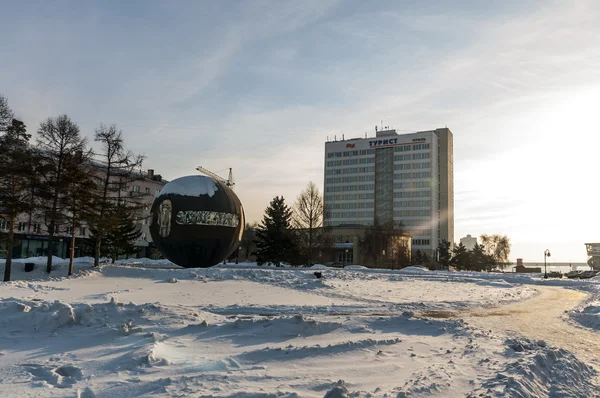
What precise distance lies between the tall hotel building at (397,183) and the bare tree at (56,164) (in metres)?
90.1

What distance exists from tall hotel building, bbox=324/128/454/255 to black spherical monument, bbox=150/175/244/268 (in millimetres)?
90778

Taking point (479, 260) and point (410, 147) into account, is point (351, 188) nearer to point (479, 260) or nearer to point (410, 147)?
point (410, 147)

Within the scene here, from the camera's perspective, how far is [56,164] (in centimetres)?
2923

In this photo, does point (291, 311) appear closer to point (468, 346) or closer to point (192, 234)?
point (468, 346)

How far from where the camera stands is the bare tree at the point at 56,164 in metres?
27.7

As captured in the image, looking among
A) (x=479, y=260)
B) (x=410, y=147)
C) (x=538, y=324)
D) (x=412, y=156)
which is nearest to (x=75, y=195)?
(x=538, y=324)

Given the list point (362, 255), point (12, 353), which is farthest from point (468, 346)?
point (362, 255)

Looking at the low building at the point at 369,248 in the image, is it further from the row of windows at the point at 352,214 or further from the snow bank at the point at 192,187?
the snow bank at the point at 192,187

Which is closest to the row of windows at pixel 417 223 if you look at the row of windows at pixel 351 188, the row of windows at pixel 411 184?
the row of windows at pixel 411 184

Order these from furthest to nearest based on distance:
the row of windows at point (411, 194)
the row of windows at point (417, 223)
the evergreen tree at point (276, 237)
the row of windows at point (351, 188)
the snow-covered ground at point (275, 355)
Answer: the row of windows at point (351, 188), the row of windows at point (411, 194), the row of windows at point (417, 223), the evergreen tree at point (276, 237), the snow-covered ground at point (275, 355)

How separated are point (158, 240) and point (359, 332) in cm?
1734

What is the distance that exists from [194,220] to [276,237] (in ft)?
87.2

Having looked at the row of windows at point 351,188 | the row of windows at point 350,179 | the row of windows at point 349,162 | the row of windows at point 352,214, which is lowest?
the row of windows at point 352,214

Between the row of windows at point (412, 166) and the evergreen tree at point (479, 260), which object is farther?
the row of windows at point (412, 166)
